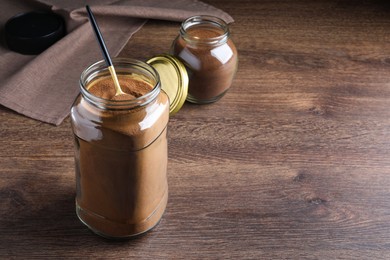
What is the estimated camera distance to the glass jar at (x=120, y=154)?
729 millimetres

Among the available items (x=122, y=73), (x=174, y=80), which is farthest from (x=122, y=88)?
(x=174, y=80)

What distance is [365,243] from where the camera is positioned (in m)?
0.85

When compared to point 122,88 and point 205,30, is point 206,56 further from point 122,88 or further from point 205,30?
point 122,88

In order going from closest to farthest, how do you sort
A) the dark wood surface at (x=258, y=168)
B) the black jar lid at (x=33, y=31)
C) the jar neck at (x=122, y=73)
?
the jar neck at (x=122, y=73) → the dark wood surface at (x=258, y=168) → the black jar lid at (x=33, y=31)

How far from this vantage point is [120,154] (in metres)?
0.74

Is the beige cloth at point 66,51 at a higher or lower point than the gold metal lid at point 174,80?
lower

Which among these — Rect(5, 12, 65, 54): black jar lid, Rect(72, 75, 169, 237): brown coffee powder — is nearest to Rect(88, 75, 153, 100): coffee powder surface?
Rect(72, 75, 169, 237): brown coffee powder

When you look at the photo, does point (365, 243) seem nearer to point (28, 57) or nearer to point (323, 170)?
point (323, 170)

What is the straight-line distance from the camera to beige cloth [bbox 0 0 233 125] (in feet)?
3.56

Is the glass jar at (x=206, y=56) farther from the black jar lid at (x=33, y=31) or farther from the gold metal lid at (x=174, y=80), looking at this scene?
the black jar lid at (x=33, y=31)

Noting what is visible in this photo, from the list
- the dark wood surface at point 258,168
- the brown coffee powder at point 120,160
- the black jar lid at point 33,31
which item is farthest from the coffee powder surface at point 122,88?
the black jar lid at point 33,31

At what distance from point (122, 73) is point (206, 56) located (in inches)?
10.1

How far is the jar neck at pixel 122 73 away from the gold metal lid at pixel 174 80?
20 cm

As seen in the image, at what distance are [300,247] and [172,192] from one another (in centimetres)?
21
